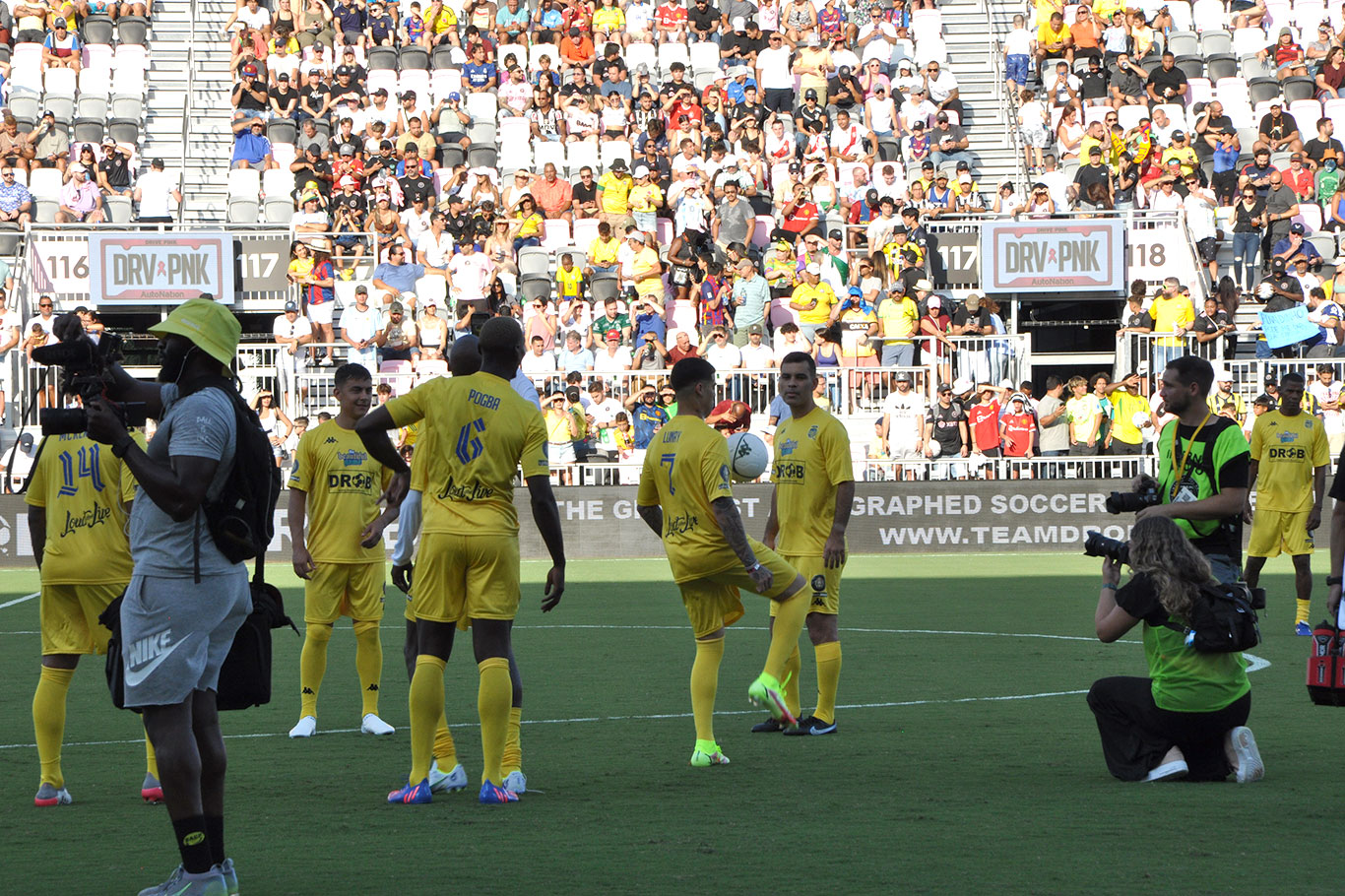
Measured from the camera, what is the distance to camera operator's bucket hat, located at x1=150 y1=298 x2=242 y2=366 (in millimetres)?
5516

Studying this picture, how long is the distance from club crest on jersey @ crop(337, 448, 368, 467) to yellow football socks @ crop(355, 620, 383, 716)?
2.93 ft

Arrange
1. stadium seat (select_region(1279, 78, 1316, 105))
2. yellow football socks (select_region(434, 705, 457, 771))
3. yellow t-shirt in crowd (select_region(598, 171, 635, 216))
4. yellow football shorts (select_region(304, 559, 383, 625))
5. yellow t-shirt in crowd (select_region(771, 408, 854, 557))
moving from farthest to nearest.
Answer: stadium seat (select_region(1279, 78, 1316, 105)) < yellow t-shirt in crowd (select_region(598, 171, 635, 216)) < yellow football shorts (select_region(304, 559, 383, 625)) < yellow t-shirt in crowd (select_region(771, 408, 854, 557)) < yellow football socks (select_region(434, 705, 457, 771))

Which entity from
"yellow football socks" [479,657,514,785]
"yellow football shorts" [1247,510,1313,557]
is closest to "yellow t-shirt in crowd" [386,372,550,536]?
"yellow football socks" [479,657,514,785]

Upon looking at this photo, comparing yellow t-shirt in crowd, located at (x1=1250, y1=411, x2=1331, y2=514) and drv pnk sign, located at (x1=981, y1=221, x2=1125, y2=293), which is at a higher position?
drv pnk sign, located at (x1=981, y1=221, x2=1125, y2=293)

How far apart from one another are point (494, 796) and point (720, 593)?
178 centimetres

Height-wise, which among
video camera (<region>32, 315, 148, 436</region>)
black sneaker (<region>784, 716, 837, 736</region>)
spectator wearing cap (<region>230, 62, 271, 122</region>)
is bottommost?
black sneaker (<region>784, 716, 837, 736</region>)

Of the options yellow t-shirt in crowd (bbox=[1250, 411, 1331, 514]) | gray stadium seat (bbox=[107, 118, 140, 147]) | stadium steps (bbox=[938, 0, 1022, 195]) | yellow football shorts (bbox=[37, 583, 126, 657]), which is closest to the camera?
yellow football shorts (bbox=[37, 583, 126, 657])

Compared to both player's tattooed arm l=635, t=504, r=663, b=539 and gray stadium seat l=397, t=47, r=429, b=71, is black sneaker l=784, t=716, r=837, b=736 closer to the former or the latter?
player's tattooed arm l=635, t=504, r=663, b=539

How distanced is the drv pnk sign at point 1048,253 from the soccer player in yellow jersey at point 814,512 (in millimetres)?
16909

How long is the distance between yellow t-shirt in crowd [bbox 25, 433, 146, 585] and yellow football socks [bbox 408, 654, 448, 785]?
5.09ft

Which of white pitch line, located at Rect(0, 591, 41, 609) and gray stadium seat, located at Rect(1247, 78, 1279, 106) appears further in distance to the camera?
gray stadium seat, located at Rect(1247, 78, 1279, 106)

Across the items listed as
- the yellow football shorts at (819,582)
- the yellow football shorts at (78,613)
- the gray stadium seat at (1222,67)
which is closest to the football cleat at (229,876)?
the yellow football shorts at (78,613)

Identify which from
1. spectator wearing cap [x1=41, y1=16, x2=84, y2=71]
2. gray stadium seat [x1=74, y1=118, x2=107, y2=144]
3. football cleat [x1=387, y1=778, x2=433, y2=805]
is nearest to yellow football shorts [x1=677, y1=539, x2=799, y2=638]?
football cleat [x1=387, y1=778, x2=433, y2=805]

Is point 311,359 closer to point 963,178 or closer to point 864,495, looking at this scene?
point 864,495
